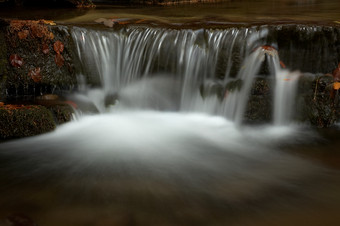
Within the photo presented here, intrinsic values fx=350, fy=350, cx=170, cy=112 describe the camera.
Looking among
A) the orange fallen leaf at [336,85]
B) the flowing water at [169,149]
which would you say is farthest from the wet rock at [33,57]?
the orange fallen leaf at [336,85]

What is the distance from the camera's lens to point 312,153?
155 inches

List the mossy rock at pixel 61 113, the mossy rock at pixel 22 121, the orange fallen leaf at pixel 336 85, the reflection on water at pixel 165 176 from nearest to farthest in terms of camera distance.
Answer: the reflection on water at pixel 165 176, the mossy rock at pixel 22 121, the mossy rock at pixel 61 113, the orange fallen leaf at pixel 336 85

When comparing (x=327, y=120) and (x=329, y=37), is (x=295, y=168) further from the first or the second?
(x=329, y=37)

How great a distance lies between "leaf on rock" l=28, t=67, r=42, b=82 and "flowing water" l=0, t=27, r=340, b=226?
2.08 feet

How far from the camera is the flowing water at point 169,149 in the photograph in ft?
9.32

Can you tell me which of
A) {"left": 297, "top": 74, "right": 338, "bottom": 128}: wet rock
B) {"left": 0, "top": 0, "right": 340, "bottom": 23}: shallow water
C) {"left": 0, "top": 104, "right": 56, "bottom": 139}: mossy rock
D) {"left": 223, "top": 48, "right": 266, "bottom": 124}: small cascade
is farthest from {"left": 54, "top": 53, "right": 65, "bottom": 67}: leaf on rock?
{"left": 297, "top": 74, "right": 338, "bottom": 128}: wet rock

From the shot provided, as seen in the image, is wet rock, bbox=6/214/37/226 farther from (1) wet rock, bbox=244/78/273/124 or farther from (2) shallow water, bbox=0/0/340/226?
(1) wet rock, bbox=244/78/273/124

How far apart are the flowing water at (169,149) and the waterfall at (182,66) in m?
0.02

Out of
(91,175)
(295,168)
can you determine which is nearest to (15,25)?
(91,175)

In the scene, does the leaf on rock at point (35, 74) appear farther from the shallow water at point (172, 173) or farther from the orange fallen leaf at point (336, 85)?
the orange fallen leaf at point (336, 85)

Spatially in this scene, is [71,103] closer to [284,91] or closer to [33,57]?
[33,57]

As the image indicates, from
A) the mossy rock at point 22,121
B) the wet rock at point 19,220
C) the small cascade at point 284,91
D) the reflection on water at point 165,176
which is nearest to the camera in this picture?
the wet rock at point 19,220

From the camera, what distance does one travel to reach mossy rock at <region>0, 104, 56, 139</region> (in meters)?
4.02

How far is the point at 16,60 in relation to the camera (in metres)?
5.13
